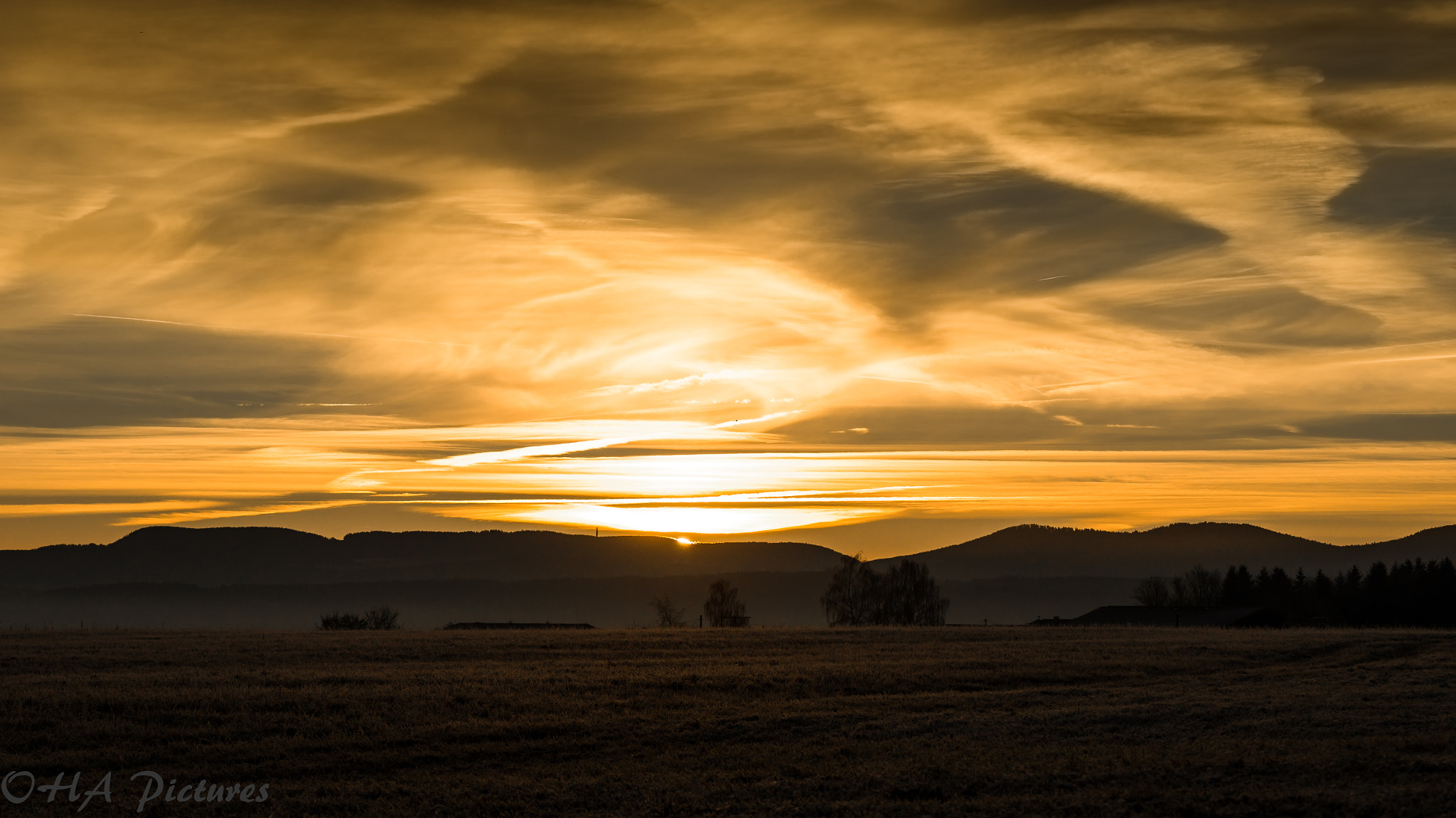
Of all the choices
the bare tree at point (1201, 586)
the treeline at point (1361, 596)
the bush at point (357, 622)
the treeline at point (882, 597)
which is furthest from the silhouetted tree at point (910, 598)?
the bush at point (357, 622)

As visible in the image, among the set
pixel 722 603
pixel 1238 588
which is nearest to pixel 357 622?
pixel 722 603

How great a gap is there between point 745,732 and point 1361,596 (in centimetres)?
11236

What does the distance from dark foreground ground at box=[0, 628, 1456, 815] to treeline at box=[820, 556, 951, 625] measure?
302 feet

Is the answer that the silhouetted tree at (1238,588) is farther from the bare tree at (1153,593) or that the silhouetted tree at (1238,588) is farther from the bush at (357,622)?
the bush at (357,622)

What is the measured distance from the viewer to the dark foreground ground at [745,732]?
19.1 metres

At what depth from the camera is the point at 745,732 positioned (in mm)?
27078

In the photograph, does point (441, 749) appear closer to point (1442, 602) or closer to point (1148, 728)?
point (1148, 728)

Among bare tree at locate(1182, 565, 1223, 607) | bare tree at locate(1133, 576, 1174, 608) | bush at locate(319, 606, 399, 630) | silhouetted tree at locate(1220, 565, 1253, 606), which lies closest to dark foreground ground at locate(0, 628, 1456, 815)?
bush at locate(319, 606, 399, 630)

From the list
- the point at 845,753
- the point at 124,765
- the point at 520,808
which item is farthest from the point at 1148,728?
the point at 124,765

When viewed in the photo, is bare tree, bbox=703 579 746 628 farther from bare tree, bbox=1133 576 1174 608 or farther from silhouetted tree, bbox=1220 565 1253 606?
bare tree, bbox=1133 576 1174 608

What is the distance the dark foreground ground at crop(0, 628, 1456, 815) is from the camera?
19141 mm

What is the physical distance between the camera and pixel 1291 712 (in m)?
25.7

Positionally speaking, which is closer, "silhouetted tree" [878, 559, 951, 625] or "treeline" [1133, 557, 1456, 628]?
"treeline" [1133, 557, 1456, 628]

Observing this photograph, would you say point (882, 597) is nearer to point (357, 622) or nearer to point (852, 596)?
point (852, 596)
